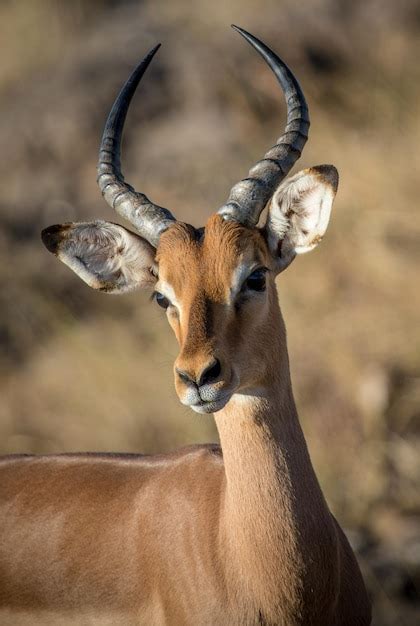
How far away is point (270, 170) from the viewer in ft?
19.7

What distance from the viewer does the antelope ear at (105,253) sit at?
6164 millimetres

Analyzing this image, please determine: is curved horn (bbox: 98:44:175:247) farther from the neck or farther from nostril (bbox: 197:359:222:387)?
nostril (bbox: 197:359:222:387)

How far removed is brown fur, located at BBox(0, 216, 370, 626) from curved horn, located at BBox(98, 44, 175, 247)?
0.25m

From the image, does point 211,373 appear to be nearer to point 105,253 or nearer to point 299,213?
point 299,213

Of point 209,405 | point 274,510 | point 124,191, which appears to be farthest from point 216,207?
point 209,405

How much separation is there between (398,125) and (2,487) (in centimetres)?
933

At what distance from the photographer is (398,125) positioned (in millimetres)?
14672

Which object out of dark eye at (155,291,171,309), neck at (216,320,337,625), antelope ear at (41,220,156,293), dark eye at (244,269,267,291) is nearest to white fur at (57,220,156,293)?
antelope ear at (41,220,156,293)

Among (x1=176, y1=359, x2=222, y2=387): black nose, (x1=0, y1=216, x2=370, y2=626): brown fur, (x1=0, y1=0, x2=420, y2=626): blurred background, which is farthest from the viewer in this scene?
(x1=0, y1=0, x2=420, y2=626): blurred background

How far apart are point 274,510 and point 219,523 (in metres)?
0.43

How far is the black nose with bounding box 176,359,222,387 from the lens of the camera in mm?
5125

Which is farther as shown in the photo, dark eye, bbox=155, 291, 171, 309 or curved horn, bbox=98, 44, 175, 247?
curved horn, bbox=98, 44, 175, 247

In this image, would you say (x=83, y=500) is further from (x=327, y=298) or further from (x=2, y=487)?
(x=327, y=298)

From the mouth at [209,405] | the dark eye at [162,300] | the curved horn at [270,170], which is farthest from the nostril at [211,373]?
the curved horn at [270,170]
